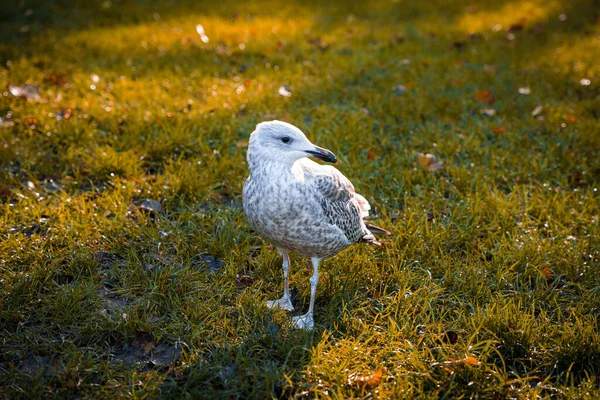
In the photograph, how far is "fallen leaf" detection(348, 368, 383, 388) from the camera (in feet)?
9.17

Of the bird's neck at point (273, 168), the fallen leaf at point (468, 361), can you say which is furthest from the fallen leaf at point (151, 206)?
the fallen leaf at point (468, 361)

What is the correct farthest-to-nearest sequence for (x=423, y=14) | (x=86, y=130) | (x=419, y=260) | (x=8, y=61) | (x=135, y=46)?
(x=423, y=14), (x=135, y=46), (x=8, y=61), (x=86, y=130), (x=419, y=260)

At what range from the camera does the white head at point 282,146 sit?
304 centimetres

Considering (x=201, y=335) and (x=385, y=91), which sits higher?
(x=385, y=91)

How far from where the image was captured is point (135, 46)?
723 cm

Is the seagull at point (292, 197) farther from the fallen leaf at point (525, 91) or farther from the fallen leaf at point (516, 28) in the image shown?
the fallen leaf at point (516, 28)

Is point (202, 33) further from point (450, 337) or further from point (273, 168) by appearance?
point (450, 337)

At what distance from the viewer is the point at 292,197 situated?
118 inches

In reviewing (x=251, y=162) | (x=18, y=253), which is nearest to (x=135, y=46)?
(x=18, y=253)

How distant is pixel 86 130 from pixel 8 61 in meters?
2.14

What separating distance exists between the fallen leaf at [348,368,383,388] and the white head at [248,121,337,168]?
1221mm

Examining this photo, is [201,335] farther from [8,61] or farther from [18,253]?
[8,61]

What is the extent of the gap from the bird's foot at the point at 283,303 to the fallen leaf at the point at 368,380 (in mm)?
719

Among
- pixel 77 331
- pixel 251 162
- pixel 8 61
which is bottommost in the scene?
pixel 77 331
